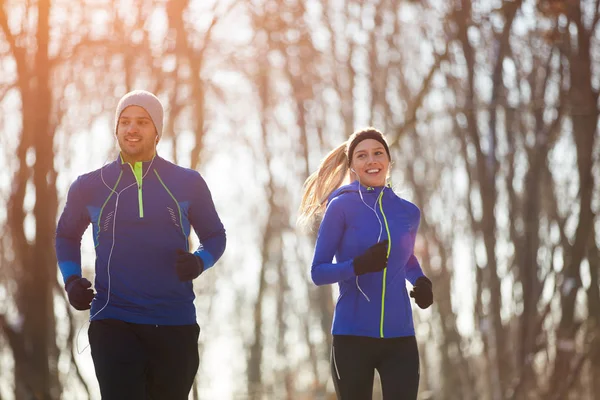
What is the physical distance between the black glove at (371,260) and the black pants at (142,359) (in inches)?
35.1

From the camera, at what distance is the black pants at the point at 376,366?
5754 millimetres

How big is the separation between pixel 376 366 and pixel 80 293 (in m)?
1.64

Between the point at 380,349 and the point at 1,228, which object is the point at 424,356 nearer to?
the point at 1,228

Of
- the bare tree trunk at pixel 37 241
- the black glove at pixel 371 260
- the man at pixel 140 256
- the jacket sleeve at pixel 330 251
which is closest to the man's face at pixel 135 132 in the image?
the man at pixel 140 256

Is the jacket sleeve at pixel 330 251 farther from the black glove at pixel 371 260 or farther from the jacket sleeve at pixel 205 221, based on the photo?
the jacket sleeve at pixel 205 221

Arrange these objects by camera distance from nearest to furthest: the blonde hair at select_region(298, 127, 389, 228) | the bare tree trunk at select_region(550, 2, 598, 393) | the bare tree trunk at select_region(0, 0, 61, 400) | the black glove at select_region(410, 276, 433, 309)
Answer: the black glove at select_region(410, 276, 433, 309) → the blonde hair at select_region(298, 127, 389, 228) → the bare tree trunk at select_region(0, 0, 61, 400) → the bare tree trunk at select_region(550, 2, 598, 393)

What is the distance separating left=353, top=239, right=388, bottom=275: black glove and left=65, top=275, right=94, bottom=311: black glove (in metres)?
1.35

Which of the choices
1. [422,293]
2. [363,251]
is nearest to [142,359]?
[363,251]

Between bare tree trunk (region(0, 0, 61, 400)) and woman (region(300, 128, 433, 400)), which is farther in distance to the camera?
bare tree trunk (region(0, 0, 61, 400))

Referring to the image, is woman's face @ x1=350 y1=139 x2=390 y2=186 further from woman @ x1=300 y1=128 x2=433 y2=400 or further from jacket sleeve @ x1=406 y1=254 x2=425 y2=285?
jacket sleeve @ x1=406 y1=254 x2=425 y2=285

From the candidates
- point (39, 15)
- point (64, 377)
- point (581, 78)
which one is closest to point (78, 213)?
point (39, 15)

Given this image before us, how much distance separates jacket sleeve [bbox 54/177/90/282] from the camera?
5621 millimetres

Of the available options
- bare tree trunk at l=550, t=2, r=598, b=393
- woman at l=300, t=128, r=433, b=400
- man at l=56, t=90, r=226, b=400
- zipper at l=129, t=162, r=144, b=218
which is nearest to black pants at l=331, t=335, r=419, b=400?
woman at l=300, t=128, r=433, b=400

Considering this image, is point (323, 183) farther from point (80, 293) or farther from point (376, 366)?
point (80, 293)
